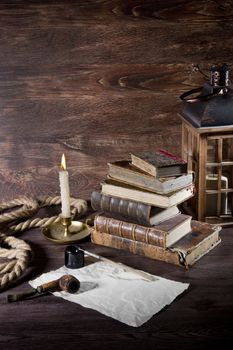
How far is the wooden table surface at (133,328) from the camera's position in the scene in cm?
110

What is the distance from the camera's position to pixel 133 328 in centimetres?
114

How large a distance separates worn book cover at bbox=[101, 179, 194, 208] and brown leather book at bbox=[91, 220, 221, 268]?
0.10 meters

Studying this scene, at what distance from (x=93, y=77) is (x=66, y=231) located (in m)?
0.54

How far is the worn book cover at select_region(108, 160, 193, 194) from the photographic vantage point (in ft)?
4.67

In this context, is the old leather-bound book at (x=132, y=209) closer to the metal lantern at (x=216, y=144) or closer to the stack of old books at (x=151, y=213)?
the stack of old books at (x=151, y=213)

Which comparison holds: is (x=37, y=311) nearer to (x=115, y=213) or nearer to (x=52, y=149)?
(x=115, y=213)

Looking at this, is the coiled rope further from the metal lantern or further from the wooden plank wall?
the metal lantern

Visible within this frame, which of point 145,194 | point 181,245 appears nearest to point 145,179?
point 145,194

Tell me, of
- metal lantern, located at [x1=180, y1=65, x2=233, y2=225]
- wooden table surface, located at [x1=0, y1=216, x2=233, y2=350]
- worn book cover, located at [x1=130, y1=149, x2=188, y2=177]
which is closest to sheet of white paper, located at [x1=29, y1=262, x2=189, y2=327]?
wooden table surface, located at [x1=0, y1=216, x2=233, y2=350]

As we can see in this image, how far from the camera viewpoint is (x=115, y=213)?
4.90 feet

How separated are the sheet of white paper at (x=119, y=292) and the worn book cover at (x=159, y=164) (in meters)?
0.26

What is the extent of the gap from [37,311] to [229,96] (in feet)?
2.57

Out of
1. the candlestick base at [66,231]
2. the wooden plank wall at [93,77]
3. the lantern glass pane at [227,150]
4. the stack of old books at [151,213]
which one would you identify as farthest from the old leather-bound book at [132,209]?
the wooden plank wall at [93,77]

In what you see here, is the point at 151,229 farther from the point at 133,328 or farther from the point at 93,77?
the point at 93,77
